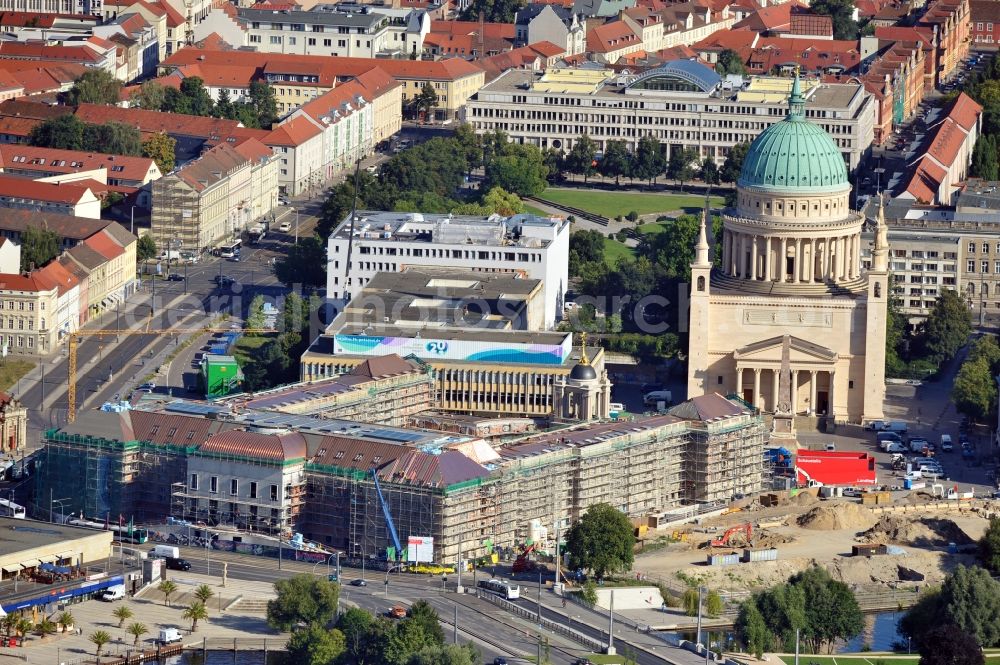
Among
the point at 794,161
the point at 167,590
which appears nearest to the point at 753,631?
the point at 167,590

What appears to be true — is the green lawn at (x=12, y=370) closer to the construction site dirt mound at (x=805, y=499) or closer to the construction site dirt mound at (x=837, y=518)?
the construction site dirt mound at (x=805, y=499)

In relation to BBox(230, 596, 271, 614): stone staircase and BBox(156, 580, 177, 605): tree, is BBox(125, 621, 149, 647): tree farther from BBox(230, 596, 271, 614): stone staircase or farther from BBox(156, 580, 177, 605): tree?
BBox(230, 596, 271, 614): stone staircase

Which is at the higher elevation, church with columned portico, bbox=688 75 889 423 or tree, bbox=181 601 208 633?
church with columned portico, bbox=688 75 889 423

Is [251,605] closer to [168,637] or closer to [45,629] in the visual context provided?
[168,637]

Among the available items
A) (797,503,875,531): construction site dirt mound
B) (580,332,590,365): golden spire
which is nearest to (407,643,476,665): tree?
(797,503,875,531): construction site dirt mound

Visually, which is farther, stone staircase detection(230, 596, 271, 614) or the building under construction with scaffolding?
the building under construction with scaffolding
